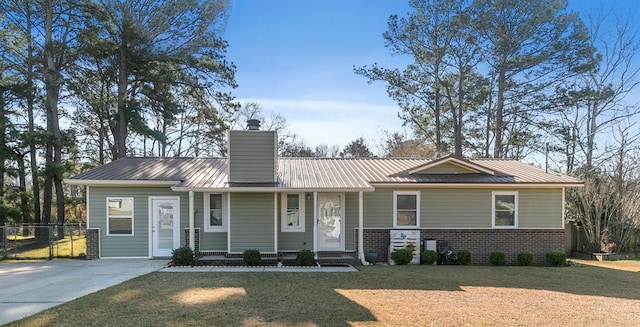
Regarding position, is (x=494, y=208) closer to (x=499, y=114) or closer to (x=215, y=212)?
(x=215, y=212)

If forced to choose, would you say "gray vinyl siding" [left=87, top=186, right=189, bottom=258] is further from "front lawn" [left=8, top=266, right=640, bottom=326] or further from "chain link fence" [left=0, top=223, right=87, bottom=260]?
"front lawn" [left=8, top=266, right=640, bottom=326]

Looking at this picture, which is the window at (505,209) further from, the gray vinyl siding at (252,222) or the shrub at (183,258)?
the shrub at (183,258)

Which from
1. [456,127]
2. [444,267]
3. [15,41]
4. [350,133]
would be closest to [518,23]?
[456,127]

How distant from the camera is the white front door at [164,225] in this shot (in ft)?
39.1

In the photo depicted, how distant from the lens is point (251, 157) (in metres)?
11.7

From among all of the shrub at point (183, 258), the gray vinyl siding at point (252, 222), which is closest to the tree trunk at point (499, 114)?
the gray vinyl siding at point (252, 222)

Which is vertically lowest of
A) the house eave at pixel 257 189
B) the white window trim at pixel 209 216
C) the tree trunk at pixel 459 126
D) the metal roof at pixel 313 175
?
the white window trim at pixel 209 216

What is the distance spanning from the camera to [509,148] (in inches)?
898

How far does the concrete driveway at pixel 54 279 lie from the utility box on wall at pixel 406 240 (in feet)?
22.0

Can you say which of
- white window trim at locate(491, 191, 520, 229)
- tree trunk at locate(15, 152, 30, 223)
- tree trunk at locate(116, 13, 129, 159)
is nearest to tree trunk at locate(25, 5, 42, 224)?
tree trunk at locate(15, 152, 30, 223)

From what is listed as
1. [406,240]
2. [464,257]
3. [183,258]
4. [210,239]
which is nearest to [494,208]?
[464,257]

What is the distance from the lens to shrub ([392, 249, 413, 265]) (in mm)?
11422

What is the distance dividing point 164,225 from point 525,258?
11321 mm

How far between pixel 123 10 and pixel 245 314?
18.1 m
